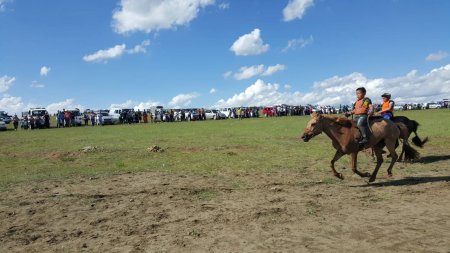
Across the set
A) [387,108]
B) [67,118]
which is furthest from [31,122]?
[387,108]

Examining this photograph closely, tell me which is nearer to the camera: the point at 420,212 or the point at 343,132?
the point at 420,212

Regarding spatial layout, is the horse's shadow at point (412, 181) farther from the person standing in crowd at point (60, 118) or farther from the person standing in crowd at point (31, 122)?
the person standing in crowd at point (60, 118)

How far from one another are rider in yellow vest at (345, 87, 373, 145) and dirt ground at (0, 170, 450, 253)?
52.0 inches

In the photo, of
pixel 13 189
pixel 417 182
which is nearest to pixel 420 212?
pixel 417 182

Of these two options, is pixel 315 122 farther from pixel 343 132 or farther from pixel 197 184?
pixel 197 184

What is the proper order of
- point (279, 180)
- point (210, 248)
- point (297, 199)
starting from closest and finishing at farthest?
point (210, 248) → point (297, 199) → point (279, 180)

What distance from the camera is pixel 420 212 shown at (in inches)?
316

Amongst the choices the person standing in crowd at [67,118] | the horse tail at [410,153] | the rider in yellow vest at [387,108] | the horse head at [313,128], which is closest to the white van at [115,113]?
the person standing in crowd at [67,118]

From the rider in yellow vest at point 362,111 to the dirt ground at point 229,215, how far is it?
1.32m

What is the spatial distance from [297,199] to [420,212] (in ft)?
8.32

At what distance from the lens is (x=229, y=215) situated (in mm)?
8156

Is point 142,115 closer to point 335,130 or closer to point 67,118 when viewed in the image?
point 67,118

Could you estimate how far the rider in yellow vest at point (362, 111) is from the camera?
11430 millimetres

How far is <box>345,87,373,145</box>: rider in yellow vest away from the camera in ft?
37.5
